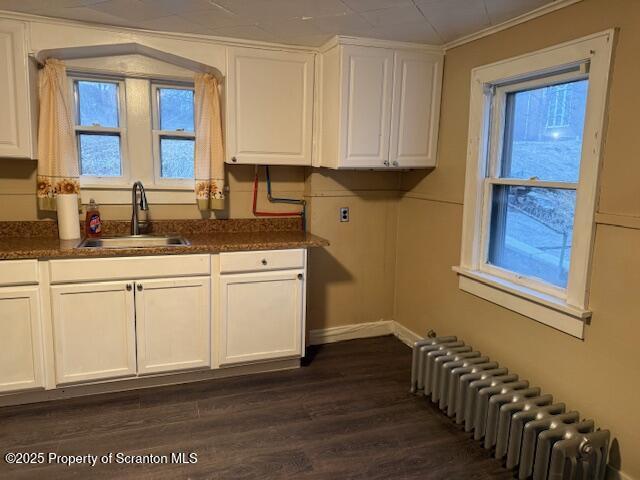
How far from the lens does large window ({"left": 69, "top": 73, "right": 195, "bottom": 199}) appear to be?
298 centimetres

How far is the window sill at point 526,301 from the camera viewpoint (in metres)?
2.11

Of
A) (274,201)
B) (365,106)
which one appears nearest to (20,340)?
(274,201)

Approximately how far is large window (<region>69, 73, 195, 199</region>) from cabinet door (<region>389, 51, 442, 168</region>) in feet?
4.55

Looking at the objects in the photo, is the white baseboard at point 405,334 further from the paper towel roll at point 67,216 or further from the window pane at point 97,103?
the window pane at point 97,103

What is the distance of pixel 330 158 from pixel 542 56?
132 centimetres

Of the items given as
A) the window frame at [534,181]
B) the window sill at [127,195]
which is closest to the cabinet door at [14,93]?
the window sill at [127,195]

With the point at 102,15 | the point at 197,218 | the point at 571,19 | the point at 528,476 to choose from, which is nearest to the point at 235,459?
the point at 528,476

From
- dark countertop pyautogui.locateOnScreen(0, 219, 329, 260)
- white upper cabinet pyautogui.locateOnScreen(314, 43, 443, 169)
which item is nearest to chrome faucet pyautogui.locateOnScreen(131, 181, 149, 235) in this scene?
dark countertop pyautogui.locateOnScreen(0, 219, 329, 260)

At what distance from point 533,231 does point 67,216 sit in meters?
2.65

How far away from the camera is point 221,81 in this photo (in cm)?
303

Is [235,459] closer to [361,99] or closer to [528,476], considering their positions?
[528,476]

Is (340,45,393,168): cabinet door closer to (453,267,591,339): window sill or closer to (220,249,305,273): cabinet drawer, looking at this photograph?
(220,249,305,273): cabinet drawer

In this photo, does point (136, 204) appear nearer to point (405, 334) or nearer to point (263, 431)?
point (263, 431)

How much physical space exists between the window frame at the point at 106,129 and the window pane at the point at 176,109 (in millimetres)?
241
